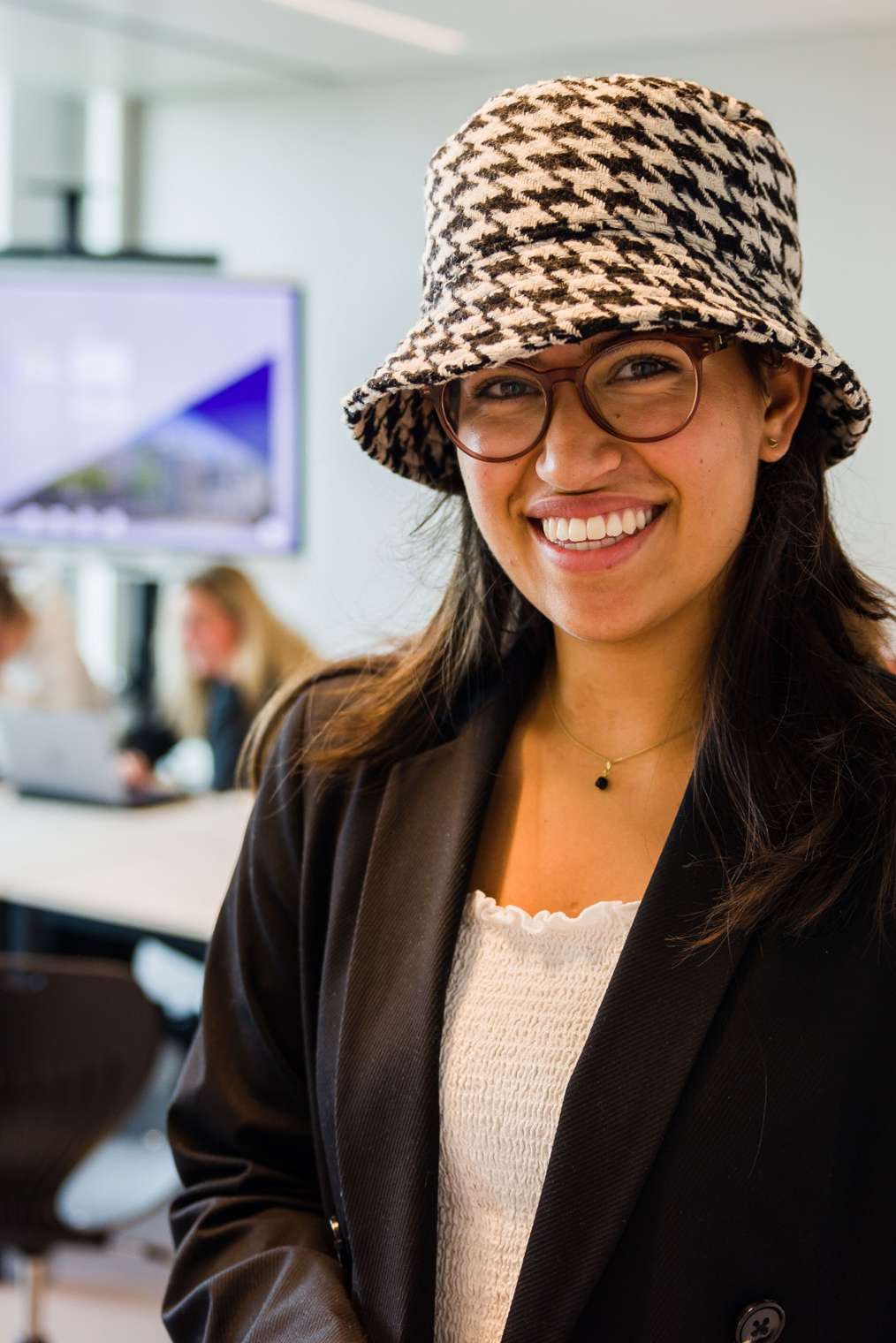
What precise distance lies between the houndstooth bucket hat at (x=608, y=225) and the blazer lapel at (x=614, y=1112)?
47 centimetres

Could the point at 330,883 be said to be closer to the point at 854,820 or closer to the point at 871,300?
the point at 854,820

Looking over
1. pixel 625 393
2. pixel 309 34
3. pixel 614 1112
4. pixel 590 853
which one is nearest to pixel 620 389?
pixel 625 393

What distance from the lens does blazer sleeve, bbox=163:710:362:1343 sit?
131 centimetres

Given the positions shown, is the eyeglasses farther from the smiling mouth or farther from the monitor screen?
the monitor screen

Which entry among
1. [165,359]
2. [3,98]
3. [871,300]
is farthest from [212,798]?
[3,98]

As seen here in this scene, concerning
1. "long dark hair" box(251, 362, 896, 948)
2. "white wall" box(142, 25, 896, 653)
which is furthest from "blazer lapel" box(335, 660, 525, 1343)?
"white wall" box(142, 25, 896, 653)

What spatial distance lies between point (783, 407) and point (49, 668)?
4469mm

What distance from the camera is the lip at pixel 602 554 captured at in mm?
1146

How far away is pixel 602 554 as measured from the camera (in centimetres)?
115

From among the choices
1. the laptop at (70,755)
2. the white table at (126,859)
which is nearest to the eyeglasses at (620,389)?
the white table at (126,859)

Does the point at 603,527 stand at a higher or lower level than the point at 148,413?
lower

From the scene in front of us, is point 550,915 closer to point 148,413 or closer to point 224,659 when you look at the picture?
point 224,659

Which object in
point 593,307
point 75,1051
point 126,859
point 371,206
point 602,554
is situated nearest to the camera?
point 593,307

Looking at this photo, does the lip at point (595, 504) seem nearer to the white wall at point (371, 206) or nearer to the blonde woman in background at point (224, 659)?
the blonde woman in background at point (224, 659)
